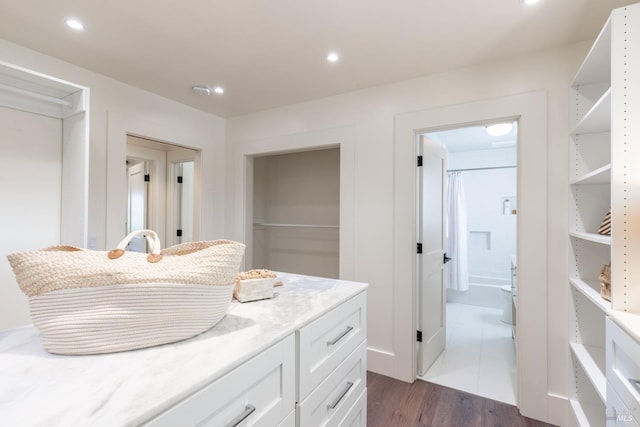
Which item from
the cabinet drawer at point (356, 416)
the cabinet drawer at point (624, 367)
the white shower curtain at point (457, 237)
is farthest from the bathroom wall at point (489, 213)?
the cabinet drawer at point (356, 416)

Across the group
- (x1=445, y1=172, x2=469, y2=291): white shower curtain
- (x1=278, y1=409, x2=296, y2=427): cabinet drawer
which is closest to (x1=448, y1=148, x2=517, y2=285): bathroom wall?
(x1=445, y1=172, x2=469, y2=291): white shower curtain

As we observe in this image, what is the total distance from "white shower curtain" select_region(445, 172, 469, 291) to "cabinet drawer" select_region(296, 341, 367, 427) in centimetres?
349

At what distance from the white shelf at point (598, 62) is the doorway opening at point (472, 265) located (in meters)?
0.83

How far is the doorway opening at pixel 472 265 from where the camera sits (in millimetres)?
2441

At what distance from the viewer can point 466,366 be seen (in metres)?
2.60

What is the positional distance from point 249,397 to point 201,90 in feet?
8.56

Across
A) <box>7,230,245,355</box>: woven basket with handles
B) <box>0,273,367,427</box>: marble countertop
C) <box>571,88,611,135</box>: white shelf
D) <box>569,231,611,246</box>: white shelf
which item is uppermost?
<box>571,88,611,135</box>: white shelf

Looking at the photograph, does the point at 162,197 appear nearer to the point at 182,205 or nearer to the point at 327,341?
the point at 182,205

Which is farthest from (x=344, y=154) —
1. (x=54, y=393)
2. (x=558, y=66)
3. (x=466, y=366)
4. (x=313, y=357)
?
(x=54, y=393)

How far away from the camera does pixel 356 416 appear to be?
133 cm

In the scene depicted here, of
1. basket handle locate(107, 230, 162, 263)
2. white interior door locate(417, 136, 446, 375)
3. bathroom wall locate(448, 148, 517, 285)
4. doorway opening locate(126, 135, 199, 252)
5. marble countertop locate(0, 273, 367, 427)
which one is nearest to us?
marble countertop locate(0, 273, 367, 427)

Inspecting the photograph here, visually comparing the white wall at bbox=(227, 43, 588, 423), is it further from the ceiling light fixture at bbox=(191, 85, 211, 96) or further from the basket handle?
the basket handle

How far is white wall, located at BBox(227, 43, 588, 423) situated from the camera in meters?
1.89

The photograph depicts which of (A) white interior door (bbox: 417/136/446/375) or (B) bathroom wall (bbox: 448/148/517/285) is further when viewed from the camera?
(B) bathroom wall (bbox: 448/148/517/285)
